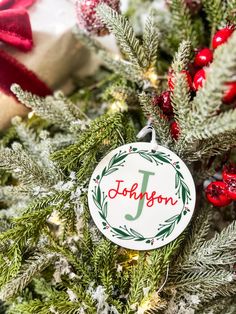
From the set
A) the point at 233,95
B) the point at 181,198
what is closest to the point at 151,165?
the point at 181,198

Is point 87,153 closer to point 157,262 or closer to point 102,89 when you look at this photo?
point 157,262

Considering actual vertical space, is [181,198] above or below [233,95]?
below

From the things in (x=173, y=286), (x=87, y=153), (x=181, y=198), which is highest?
(x=87, y=153)

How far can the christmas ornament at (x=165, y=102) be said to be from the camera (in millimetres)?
821

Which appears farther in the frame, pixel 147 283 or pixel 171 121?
pixel 171 121

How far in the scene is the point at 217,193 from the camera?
0.81 m

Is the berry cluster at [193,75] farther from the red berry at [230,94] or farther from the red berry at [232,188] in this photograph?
the red berry at [232,188]

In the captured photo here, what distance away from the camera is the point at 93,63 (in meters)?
1.18

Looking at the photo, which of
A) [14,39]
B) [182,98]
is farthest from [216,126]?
[14,39]

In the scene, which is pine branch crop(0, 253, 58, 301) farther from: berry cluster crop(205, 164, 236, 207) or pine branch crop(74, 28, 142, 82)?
pine branch crop(74, 28, 142, 82)

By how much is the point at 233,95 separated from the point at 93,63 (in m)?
0.53

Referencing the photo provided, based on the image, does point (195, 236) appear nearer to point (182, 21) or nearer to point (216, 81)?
point (216, 81)

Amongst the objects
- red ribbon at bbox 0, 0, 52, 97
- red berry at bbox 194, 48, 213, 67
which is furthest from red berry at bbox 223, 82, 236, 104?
red ribbon at bbox 0, 0, 52, 97

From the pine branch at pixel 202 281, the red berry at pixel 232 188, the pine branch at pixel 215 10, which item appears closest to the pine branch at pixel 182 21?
the pine branch at pixel 215 10
